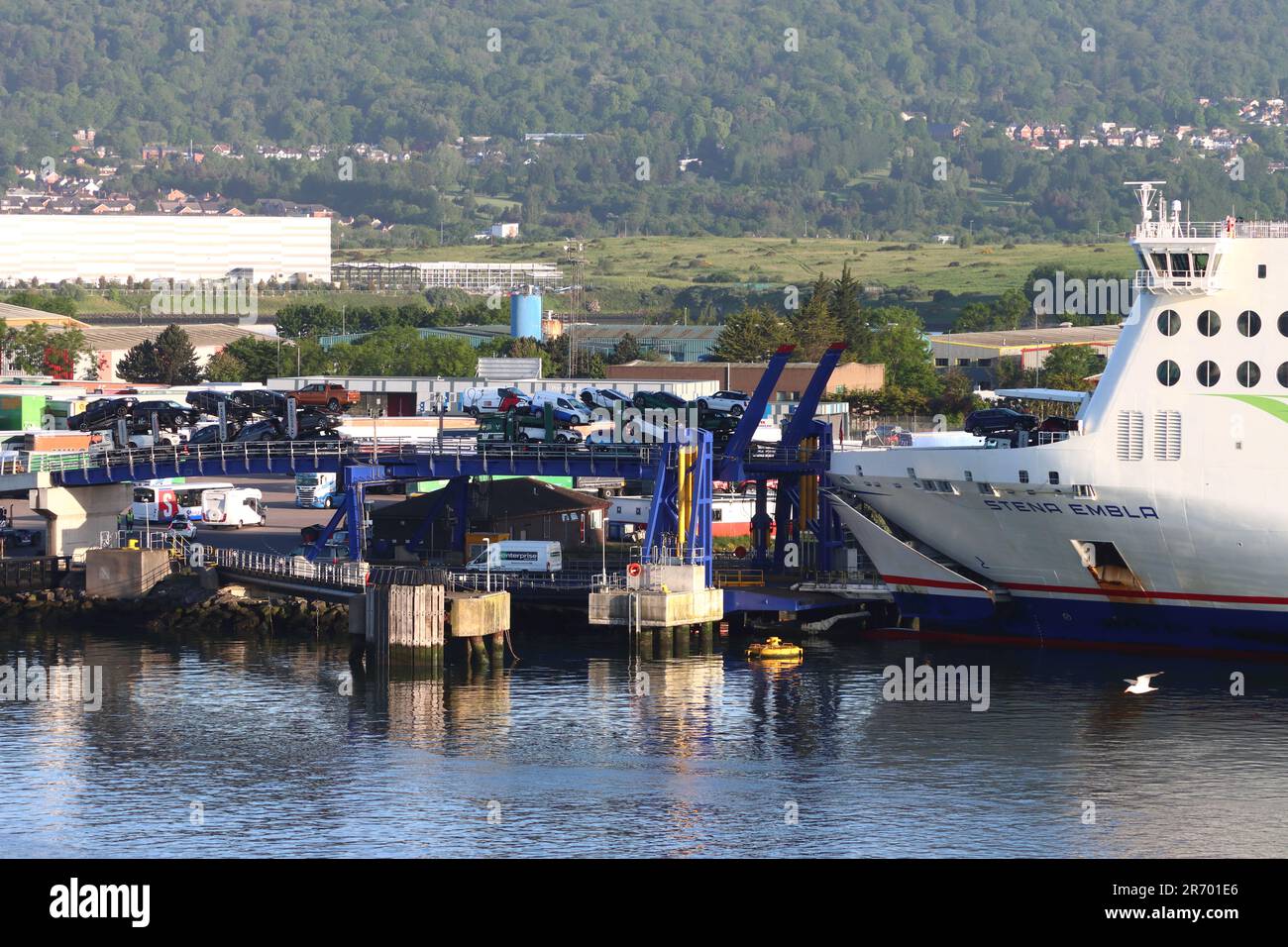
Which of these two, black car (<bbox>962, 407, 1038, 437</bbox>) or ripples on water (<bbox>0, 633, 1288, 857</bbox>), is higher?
black car (<bbox>962, 407, 1038, 437</bbox>)

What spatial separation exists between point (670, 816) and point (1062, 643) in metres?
24.0

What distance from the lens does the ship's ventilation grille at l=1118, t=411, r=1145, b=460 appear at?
69.5 m

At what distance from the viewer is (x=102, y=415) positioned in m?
98.0

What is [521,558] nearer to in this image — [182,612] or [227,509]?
[182,612]

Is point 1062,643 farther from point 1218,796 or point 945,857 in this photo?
point 945,857

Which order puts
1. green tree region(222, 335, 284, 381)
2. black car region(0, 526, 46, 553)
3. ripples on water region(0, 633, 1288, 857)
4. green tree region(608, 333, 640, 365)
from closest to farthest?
ripples on water region(0, 633, 1288, 857) → black car region(0, 526, 46, 553) → green tree region(222, 335, 284, 381) → green tree region(608, 333, 640, 365)

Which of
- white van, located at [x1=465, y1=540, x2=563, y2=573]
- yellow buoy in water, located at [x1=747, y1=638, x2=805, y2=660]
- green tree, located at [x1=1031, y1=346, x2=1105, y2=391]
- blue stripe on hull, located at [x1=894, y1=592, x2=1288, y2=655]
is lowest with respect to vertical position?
yellow buoy in water, located at [x1=747, y1=638, x2=805, y2=660]

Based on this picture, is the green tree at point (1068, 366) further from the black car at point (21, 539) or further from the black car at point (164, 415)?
the black car at point (21, 539)

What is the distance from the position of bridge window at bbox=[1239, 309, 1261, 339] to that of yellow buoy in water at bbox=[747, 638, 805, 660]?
17.7 m

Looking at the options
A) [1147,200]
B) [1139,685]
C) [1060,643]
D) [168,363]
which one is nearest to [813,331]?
[168,363]

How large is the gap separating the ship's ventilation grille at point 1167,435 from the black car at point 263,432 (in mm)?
34158

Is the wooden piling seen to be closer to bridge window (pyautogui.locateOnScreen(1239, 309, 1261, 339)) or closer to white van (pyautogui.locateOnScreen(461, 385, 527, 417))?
white van (pyautogui.locateOnScreen(461, 385, 527, 417))

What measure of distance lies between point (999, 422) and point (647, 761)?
24316 mm

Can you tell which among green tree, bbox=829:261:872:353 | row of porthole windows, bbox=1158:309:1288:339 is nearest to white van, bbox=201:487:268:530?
row of porthole windows, bbox=1158:309:1288:339
